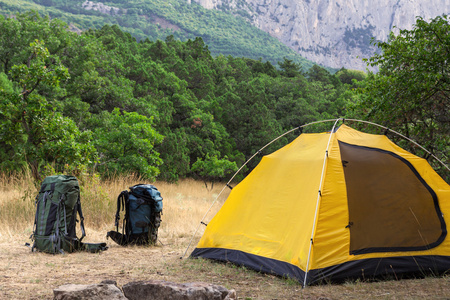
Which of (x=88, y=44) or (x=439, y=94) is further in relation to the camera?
(x=88, y=44)

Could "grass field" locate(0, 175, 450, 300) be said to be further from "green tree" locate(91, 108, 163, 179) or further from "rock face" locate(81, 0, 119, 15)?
"rock face" locate(81, 0, 119, 15)

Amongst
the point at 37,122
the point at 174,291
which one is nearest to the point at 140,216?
the point at 37,122

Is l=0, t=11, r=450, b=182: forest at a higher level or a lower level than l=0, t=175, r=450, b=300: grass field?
higher

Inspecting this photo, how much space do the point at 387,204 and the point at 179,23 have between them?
257 ft

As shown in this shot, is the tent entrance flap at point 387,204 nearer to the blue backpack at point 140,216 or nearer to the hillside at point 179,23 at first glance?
the blue backpack at point 140,216

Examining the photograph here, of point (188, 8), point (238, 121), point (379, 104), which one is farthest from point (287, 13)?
point (379, 104)

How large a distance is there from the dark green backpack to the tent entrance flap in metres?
3.72

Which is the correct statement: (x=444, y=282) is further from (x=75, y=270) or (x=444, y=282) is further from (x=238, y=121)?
(x=238, y=121)

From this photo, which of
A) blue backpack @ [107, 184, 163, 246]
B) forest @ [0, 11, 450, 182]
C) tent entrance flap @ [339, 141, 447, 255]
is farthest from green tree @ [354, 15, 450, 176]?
blue backpack @ [107, 184, 163, 246]

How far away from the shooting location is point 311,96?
A: 3484cm

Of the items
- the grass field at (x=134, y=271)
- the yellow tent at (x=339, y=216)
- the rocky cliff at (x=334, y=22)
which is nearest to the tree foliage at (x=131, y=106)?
the grass field at (x=134, y=271)

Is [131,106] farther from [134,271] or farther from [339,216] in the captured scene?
[339,216]

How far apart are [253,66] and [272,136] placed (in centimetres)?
1674

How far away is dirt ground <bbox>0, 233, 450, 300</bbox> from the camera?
13.9 ft
